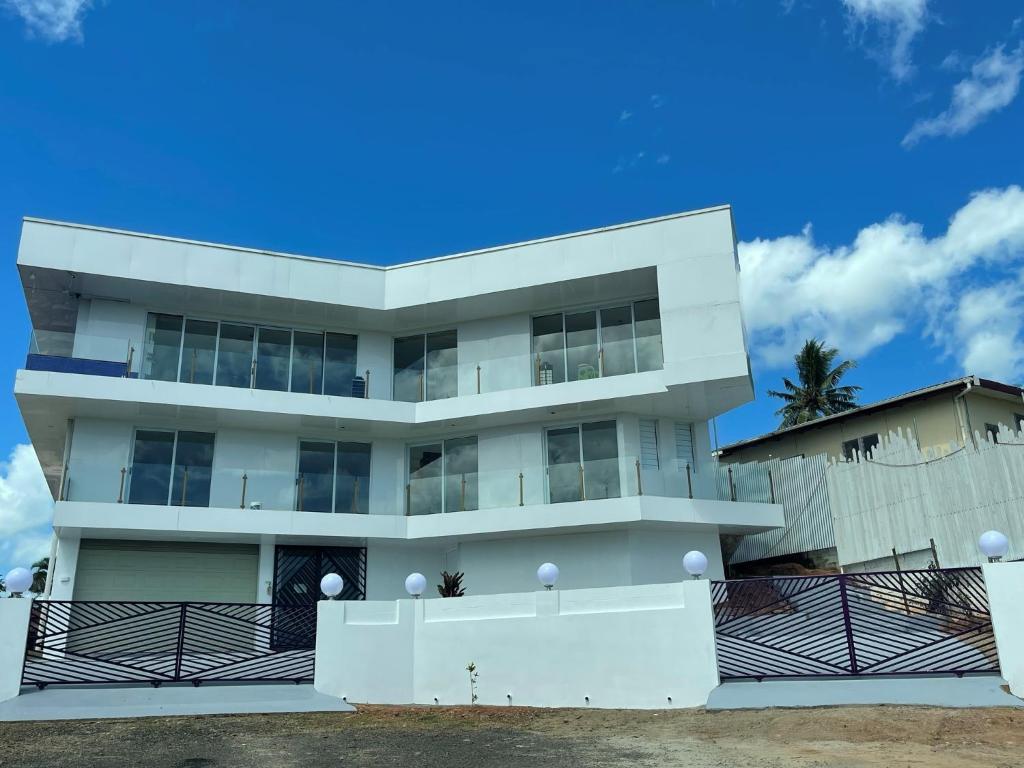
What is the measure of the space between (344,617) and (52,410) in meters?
9.23

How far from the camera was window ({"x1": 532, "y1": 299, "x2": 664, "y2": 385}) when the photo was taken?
1853 cm

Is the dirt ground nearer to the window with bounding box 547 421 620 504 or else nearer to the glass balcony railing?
the window with bounding box 547 421 620 504

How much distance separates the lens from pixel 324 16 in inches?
777

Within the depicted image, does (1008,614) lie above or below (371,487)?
below

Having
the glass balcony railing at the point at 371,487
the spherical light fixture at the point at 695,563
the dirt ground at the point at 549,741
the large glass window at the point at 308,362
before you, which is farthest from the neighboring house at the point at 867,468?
the large glass window at the point at 308,362

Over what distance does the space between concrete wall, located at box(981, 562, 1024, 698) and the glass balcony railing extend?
7.67 m

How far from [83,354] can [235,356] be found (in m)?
3.20

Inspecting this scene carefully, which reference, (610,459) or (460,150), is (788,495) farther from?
(460,150)

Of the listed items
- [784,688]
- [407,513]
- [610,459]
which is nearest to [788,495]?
[610,459]

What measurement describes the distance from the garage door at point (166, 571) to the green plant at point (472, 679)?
24.1 ft

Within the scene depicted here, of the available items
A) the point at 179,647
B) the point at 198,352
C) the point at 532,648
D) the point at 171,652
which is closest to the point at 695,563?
the point at 532,648

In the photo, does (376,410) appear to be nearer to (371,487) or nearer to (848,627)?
(371,487)

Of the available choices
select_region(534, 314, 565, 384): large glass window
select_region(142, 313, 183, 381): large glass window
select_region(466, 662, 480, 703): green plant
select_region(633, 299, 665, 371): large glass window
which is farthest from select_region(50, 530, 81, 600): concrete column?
select_region(633, 299, 665, 371): large glass window

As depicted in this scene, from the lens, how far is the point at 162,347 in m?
18.9
